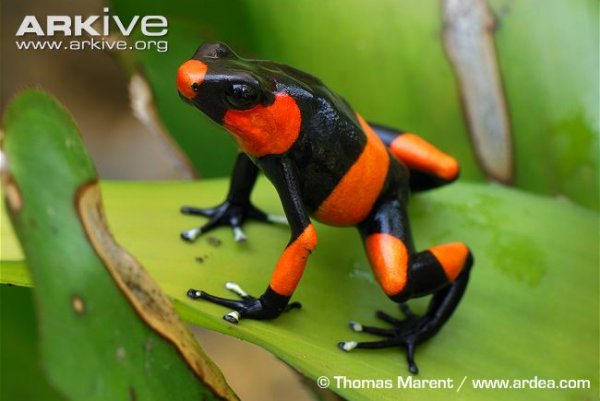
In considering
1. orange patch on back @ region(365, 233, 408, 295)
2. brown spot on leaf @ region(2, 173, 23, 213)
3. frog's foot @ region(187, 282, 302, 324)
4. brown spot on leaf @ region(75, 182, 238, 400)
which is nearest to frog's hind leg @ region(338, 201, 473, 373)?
orange patch on back @ region(365, 233, 408, 295)

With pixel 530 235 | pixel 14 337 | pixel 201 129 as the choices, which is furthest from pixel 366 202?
pixel 14 337

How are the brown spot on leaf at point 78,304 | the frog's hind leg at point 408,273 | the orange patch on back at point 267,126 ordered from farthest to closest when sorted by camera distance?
the frog's hind leg at point 408,273 < the orange patch on back at point 267,126 < the brown spot on leaf at point 78,304

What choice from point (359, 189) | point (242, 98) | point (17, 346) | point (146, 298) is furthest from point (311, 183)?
point (17, 346)

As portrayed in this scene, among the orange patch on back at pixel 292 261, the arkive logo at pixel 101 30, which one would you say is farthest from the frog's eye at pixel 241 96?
the arkive logo at pixel 101 30

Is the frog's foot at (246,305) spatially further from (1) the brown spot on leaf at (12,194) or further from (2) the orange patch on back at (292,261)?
(1) the brown spot on leaf at (12,194)

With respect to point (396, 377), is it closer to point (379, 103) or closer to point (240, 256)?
point (240, 256)

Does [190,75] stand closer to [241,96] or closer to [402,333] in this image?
[241,96]

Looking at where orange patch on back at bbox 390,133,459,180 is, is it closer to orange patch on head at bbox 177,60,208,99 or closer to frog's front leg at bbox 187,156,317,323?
frog's front leg at bbox 187,156,317,323
